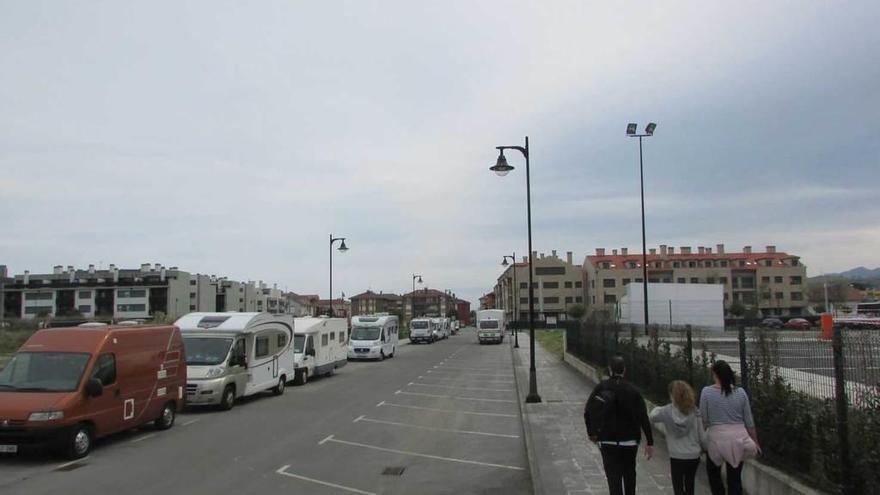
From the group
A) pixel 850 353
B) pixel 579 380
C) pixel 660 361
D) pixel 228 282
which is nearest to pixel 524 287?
pixel 228 282

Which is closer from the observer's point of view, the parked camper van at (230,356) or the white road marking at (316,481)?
the white road marking at (316,481)

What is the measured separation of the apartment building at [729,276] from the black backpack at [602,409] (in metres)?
109

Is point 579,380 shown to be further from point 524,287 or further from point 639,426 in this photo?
point 524,287

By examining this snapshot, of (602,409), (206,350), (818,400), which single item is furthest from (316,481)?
(206,350)

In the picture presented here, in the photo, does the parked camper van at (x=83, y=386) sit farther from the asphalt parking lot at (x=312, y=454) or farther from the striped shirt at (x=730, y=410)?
the striped shirt at (x=730, y=410)

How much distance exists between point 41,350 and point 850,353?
12.4m

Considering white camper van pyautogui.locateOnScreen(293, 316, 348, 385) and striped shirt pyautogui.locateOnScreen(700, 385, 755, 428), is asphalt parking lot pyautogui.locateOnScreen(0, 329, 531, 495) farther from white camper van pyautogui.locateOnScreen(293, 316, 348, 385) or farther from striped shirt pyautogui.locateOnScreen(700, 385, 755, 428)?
white camper van pyautogui.locateOnScreen(293, 316, 348, 385)

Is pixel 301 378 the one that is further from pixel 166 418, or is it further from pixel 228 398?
pixel 166 418

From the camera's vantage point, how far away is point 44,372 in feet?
38.0

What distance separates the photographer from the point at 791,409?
7.59 meters

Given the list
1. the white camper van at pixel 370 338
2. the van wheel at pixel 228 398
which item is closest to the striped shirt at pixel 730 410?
the van wheel at pixel 228 398

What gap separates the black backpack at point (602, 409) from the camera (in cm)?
649

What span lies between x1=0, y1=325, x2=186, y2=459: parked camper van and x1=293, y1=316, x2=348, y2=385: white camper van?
1089cm

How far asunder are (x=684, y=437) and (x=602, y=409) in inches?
30.9
